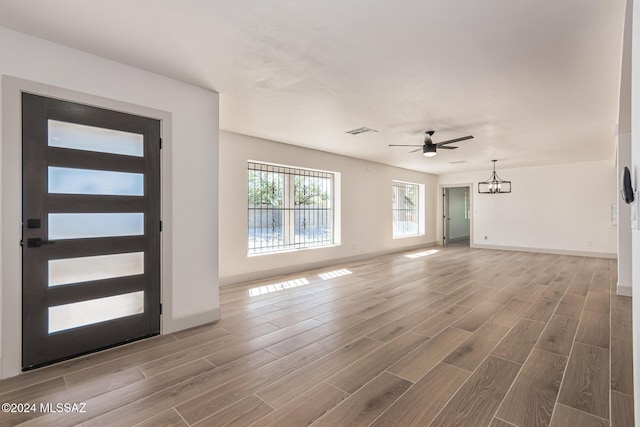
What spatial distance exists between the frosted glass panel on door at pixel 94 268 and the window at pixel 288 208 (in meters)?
2.65

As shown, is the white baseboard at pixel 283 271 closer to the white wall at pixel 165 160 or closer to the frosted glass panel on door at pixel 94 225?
the white wall at pixel 165 160

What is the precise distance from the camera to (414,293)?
445 cm

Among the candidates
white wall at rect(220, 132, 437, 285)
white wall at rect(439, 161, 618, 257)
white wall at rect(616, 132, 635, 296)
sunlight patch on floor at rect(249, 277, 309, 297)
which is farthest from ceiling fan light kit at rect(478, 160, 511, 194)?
sunlight patch on floor at rect(249, 277, 309, 297)

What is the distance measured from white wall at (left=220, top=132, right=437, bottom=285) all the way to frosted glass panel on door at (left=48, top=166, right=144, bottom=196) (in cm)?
208

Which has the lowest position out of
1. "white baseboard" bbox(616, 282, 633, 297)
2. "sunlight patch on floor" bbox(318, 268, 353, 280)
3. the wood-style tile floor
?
the wood-style tile floor

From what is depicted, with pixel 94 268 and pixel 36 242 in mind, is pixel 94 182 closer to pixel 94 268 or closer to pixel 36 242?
pixel 36 242

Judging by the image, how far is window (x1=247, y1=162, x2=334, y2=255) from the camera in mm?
5625

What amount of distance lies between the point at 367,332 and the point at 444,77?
2683 millimetres

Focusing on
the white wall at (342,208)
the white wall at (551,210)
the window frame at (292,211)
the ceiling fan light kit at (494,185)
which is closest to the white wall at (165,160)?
the white wall at (342,208)

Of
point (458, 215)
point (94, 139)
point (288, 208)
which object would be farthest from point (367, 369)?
point (458, 215)

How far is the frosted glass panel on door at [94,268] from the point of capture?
253 centimetres

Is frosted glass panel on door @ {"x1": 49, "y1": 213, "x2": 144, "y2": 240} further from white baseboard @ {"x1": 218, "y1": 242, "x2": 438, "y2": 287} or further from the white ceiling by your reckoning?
white baseboard @ {"x1": 218, "y1": 242, "x2": 438, "y2": 287}

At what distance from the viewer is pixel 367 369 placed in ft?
7.63

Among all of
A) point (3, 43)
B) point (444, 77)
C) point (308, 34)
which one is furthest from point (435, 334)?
point (3, 43)
